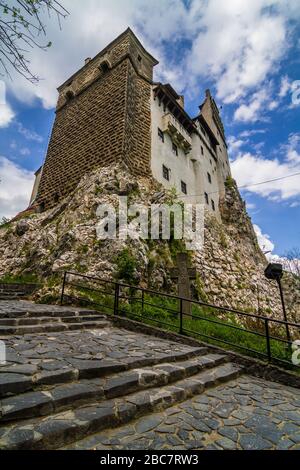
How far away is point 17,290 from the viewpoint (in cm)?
1002

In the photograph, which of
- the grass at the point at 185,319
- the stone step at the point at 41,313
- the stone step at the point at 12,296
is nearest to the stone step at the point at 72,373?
the grass at the point at 185,319

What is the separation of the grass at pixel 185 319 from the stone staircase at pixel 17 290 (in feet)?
8.36

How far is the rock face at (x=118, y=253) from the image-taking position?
9.93 meters

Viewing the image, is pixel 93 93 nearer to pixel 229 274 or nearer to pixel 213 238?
pixel 213 238

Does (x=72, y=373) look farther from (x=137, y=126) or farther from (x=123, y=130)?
(x=137, y=126)

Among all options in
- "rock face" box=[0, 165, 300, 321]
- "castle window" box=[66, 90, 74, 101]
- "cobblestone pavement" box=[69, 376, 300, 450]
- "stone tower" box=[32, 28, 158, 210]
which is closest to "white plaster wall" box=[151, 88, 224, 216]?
"stone tower" box=[32, 28, 158, 210]

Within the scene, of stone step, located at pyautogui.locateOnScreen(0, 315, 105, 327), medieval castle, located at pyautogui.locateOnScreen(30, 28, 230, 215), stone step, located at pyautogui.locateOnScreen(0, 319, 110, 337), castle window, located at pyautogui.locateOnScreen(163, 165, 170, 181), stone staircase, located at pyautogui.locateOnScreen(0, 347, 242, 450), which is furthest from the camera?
castle window, located at pyautogui.locateOnScreen(163, 165, 170, 181)

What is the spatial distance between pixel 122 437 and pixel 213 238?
46.1 feet

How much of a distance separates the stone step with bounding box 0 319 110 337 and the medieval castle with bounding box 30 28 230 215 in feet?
30.4

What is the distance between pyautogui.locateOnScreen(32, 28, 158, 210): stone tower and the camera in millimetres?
14453

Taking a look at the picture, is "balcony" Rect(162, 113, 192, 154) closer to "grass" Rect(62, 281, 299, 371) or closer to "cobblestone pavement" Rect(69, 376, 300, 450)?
"grass" Rect(62, 281, 299, 371)

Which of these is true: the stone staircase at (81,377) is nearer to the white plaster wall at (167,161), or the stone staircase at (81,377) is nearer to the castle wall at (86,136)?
the castle wall at (86,136)
